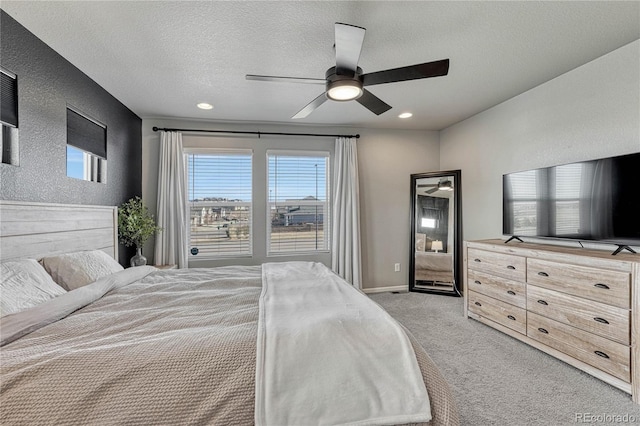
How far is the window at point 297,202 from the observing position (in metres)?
4.01

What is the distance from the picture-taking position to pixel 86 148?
261 centimetres

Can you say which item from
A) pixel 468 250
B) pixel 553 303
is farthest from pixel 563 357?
pixel 468 250

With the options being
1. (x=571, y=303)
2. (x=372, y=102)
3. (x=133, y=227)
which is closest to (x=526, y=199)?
(x=571, y=303)

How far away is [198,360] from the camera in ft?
3.41

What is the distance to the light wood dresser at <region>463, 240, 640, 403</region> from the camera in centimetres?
179

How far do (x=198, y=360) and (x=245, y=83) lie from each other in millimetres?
2476

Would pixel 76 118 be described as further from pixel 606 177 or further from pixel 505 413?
pixel 606 177

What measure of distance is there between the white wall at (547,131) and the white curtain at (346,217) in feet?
5.11

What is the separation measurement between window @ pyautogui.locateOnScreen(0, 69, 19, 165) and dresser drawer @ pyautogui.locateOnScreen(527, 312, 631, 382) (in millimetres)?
4175

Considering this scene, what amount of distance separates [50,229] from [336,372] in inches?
92.5

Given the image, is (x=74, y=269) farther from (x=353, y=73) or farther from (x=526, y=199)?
(x=526, y=199)

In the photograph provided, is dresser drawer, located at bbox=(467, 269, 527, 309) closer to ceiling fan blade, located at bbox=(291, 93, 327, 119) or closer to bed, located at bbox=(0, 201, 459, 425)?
bed, located at bbox=(0, 201, 459, 425)

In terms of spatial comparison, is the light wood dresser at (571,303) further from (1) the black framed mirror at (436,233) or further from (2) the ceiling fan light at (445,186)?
(2) the ceiling fan light at (445,186)

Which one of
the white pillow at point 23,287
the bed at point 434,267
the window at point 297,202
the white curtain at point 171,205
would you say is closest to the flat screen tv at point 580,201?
the bed at point 434,267
